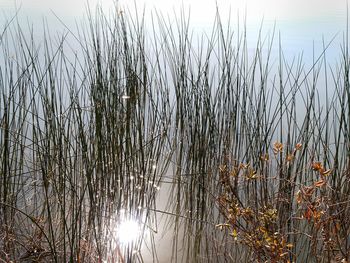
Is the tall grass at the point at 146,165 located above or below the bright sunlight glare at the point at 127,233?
above

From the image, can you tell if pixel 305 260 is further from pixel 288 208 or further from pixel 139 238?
pixel 139 238

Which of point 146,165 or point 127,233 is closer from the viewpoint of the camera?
point 127,233

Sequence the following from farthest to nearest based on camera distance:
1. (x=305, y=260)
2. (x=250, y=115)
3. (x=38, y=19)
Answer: (x=38, y=19)
(x=250, y=115)
(x=305, y=260)

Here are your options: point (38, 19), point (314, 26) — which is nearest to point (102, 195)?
point (38, 19)

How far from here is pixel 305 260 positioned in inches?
91.5

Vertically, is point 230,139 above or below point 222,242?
above

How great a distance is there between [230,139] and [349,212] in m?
0.80

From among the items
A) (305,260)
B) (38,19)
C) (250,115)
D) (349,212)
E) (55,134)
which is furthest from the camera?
(38,19)

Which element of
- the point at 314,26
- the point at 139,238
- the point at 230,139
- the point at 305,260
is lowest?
the point at 305,260

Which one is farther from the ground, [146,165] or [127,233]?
[146,165]

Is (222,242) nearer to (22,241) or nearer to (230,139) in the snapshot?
(230,139)

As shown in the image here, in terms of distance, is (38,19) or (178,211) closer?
(178,211)

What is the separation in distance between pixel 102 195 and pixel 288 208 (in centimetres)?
74

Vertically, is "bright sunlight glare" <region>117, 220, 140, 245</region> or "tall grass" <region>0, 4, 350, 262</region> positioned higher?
"tall grass" <region>0, 4, 350, 262</region>
